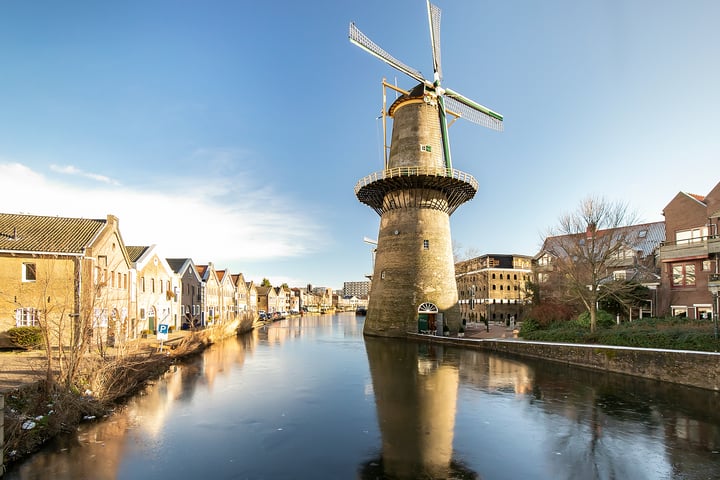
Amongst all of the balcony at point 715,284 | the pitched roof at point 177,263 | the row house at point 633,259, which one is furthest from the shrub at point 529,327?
the pitched roof at point 177,263

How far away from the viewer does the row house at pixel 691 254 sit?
90.2 feet

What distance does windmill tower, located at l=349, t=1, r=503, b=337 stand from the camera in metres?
34.6

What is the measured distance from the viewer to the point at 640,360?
60.0ft

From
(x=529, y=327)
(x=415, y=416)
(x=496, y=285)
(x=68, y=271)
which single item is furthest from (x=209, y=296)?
(x=415, y=416)

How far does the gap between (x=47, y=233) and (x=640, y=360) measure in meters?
32.0

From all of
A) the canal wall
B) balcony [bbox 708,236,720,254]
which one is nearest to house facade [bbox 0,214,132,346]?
the canal wall

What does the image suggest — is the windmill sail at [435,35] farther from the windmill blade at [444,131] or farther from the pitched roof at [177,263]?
the pitched roof at [177,263]

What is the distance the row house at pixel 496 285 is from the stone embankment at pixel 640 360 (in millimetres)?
34170

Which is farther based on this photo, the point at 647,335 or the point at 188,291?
the point at 188,291

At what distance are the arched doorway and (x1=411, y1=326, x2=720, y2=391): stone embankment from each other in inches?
368

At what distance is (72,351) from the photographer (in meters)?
12.5

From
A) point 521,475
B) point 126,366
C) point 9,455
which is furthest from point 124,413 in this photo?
point 521,475

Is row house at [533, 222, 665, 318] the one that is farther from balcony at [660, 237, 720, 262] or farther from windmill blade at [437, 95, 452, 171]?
windmill blade at [437, 95, 452, 171]

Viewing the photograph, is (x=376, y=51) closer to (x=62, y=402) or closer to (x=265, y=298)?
(x=62, y=402)
